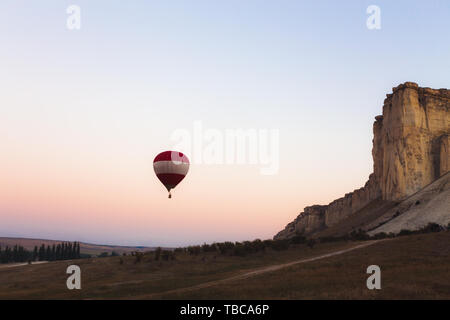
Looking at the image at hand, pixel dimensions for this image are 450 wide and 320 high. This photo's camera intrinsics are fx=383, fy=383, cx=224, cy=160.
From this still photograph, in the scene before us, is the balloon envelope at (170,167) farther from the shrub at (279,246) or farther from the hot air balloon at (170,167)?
the shrub at (279,246)

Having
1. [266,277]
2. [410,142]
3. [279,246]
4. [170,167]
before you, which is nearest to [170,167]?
[170,167]

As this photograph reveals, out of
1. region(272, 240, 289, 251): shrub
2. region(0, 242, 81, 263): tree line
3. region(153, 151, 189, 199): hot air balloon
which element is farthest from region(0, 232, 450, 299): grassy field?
region(0, 242, 81, 263): tree line

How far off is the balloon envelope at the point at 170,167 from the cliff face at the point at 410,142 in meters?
40.4

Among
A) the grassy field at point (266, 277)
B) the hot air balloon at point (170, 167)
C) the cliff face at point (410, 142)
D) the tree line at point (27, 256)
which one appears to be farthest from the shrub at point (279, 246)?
the tree line at point (27, 256)

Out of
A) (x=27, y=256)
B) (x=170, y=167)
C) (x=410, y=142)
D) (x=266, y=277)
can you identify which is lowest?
(x=27, y=256)

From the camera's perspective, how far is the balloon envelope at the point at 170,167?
33.6 m

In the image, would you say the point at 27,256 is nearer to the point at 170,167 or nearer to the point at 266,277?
the point at 170,167

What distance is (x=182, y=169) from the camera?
34438 mm

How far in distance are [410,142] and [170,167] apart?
55526 mm

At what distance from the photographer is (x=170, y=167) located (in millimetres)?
33562

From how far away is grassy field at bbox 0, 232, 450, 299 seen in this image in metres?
15.4
